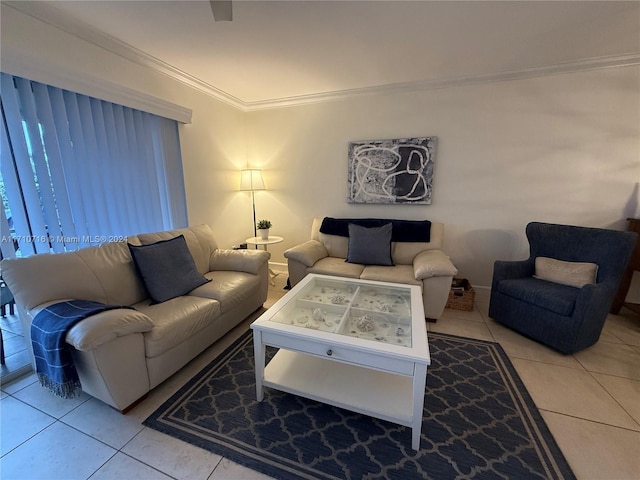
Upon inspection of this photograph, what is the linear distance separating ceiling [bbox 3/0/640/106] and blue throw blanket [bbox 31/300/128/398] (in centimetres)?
188

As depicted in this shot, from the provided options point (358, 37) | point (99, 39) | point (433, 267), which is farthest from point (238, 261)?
point (358, 37)

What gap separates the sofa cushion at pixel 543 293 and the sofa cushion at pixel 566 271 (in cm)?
5

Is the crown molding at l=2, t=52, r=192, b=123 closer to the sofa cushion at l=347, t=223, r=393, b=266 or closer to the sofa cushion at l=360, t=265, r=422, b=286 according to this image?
the sofa cushion at l=347, t=223, r=393, b=266

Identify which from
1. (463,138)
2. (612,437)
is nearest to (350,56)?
(463,138)

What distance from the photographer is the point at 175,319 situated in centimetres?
176

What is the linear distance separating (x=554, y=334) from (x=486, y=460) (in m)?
1.31

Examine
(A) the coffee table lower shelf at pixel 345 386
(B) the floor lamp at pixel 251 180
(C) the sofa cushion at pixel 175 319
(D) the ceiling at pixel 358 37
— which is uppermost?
(D) the ceiling at pixel 358 37

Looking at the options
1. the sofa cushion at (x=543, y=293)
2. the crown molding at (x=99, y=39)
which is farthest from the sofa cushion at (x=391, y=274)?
the crown molding at (x=99, y=39)

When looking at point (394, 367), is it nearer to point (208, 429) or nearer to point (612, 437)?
point (208, 429)

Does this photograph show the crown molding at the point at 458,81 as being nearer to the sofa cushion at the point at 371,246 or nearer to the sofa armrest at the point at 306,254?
the sofa cushion at the point at 371,246

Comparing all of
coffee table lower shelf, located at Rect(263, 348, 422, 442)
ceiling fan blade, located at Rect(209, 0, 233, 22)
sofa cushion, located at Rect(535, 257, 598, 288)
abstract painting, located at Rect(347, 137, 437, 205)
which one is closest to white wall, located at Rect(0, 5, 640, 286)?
abstract painting, located at Rect(347, 137, 437, 205)

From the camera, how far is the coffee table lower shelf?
1396 mm

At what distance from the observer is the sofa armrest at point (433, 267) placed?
2.37m

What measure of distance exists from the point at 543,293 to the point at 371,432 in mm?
1775
